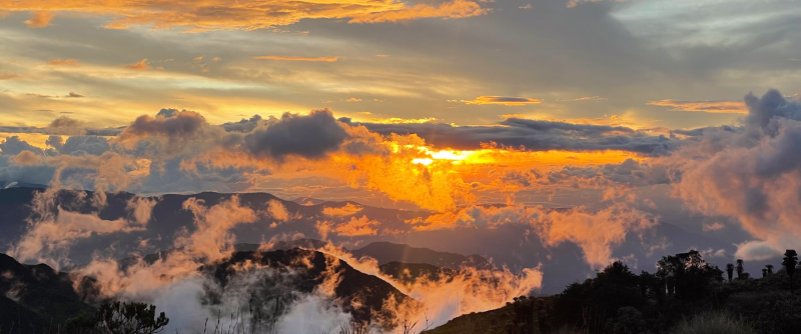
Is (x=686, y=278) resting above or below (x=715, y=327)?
below

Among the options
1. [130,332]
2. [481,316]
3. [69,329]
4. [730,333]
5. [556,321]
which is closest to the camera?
[730,333]

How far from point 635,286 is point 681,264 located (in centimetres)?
823

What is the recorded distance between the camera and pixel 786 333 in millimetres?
35344

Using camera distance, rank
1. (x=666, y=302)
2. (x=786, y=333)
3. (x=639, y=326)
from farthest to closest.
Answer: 1. (x=666, y=302)
2. (x=639, y=326)
3. (x=786, y=333)

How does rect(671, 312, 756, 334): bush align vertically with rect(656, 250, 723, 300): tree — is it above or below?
above

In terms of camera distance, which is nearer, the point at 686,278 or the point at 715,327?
the point at 715,327

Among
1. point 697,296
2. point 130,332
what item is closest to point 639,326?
point 697,296

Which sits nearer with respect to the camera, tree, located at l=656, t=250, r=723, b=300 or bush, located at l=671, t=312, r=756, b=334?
bush, located at l=671, t=312, r=756, b=334

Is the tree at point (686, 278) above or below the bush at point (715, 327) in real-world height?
below

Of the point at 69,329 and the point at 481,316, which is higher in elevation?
the point at 481,316

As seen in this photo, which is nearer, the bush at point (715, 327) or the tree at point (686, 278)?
the bush at point (715, 327)

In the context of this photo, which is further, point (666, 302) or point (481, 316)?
point (481, 316)

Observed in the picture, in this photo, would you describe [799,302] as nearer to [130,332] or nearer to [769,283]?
[769,283]

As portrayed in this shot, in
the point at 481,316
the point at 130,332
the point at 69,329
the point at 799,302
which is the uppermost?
the point at 799,302
